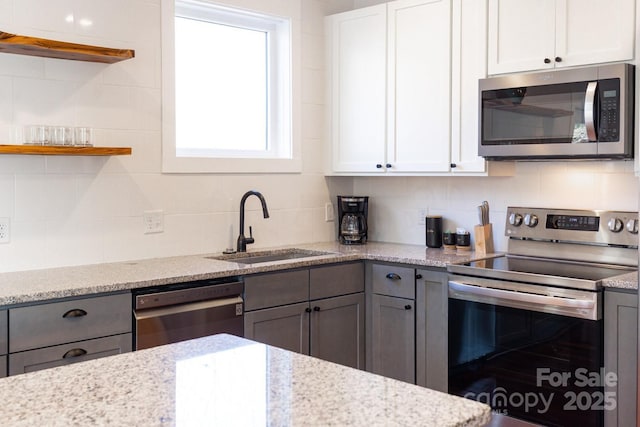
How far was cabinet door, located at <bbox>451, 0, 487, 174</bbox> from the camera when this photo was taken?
335cm

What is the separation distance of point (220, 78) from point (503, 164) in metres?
1.64

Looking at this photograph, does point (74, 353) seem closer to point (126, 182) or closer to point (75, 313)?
point (75, 313)

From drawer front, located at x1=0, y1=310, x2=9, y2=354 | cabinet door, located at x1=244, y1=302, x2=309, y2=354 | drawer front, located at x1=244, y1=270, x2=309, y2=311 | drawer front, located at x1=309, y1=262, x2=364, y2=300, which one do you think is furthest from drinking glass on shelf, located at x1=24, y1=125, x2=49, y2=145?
drawer front, located at x1=309, y1=262, x2=364, y2=300

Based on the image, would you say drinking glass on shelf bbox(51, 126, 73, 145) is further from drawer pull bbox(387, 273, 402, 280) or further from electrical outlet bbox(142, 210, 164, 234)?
drawer pull bbox(387, 273, 402, 280)

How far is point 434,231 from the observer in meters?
3.80

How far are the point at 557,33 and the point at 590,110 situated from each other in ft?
1.41

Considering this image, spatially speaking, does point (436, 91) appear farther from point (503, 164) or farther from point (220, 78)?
point (220, 78)

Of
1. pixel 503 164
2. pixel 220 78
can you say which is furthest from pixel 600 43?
pixel 220 78

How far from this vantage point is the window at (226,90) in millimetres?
3482

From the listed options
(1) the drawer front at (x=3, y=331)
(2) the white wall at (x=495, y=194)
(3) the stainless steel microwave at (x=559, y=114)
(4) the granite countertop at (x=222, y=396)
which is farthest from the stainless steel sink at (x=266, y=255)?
(4) the granite countertop at (x=222, y=396)

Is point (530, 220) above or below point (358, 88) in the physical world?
below

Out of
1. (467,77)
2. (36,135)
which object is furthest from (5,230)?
(467,77)

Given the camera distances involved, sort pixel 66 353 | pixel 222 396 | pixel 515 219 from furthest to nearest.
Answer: pixel 515 219, pixel 66 353, pixel 222 396

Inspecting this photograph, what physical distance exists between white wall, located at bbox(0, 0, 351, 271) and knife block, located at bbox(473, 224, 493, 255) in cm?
123
